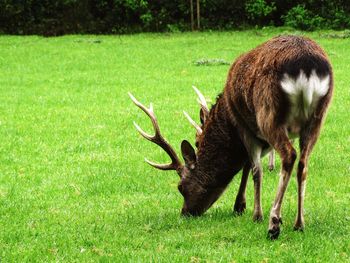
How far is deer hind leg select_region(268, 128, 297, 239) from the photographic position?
5.70m

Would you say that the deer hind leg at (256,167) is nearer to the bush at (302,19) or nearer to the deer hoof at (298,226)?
the deer hoof at (298,226)

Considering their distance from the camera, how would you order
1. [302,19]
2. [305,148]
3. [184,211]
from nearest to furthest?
[305,148] < [184,211] < [302,19]

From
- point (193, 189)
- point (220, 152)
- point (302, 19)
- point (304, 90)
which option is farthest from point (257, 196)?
point (302, 19)

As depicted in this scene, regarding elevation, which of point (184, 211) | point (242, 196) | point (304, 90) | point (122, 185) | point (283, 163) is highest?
point (304, 90)

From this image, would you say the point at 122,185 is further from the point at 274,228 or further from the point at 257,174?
the point at 274,228

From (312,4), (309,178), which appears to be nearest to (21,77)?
(309,178)

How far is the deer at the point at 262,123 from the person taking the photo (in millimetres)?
5652

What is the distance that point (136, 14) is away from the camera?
109 feet

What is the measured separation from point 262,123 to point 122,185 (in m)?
2.88

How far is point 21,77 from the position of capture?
19.1 m

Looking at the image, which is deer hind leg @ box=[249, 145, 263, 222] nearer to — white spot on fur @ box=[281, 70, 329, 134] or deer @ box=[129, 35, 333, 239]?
deer @ box=[129, 35, 333, 239]

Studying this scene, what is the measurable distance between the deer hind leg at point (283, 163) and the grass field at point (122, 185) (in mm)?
129

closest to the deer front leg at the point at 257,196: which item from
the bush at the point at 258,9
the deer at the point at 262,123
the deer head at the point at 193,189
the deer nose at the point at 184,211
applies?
the deer at the point at 262,123

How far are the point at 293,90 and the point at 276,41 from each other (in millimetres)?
797
